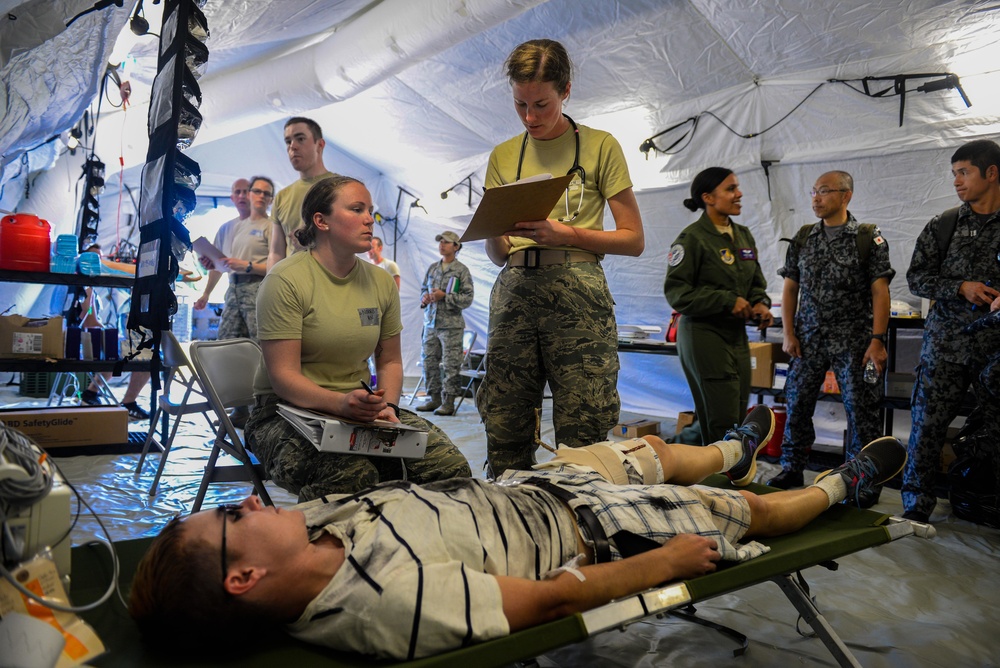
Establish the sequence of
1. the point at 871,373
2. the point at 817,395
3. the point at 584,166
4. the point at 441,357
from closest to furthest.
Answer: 1. the point at 584,166
2. the point at 871,373
3. the point at 817,395
4. the point at 441,357

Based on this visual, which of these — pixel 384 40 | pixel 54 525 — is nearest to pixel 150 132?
pixel 384 40

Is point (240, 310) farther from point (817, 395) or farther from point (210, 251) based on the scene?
point (817, 395)

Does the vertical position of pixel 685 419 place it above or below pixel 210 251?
below

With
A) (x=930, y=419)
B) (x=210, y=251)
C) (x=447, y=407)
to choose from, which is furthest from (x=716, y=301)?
(x=447, y=407)

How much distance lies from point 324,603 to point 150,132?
132 inches

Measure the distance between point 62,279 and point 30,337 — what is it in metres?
0.39

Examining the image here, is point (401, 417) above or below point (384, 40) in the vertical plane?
below

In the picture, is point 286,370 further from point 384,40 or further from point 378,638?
point 384,40

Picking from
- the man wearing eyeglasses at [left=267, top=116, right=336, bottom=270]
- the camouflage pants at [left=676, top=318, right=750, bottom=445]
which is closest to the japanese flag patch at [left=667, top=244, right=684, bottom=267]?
the camouflage pants at [left=676, top=318, right=750, bottom=445]

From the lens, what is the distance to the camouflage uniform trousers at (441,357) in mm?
6344

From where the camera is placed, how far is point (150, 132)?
3.58 meters

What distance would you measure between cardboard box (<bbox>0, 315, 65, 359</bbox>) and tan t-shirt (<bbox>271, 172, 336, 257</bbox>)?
75.9 inches

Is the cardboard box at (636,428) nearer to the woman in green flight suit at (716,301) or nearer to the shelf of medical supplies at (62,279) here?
the woman in green flight suit at (716,301)

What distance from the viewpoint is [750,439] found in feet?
7.14
